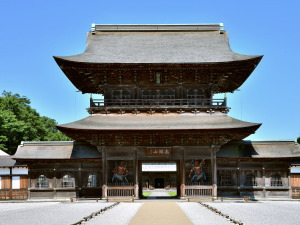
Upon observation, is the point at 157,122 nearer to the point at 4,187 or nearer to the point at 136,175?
the point at 136,175

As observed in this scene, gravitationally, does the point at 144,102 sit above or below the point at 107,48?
below

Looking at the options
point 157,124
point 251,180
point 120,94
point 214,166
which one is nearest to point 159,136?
point 157,124

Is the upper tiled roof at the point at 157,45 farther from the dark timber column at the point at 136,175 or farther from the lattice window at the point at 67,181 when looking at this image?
the lattice window at the point at 67,181

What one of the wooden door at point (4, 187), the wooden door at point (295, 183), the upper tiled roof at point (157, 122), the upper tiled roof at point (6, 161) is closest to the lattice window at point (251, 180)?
the wooden door at point (295, 183)

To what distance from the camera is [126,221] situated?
16.8 metres

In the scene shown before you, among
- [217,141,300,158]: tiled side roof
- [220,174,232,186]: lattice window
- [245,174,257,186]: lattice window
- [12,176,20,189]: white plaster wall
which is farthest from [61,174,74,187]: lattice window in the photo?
[245,174,257,186]: lattice window

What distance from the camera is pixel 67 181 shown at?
32.7 m

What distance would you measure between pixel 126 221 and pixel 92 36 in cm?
2420

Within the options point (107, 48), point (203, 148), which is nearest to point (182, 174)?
point (203, 148)

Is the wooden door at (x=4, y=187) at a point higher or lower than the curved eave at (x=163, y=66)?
lower

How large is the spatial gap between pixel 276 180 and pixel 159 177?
135 feet

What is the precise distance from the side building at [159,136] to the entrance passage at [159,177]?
28.9 metres

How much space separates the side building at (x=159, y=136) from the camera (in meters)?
30.2

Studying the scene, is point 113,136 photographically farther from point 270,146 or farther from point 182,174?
point 270,146
